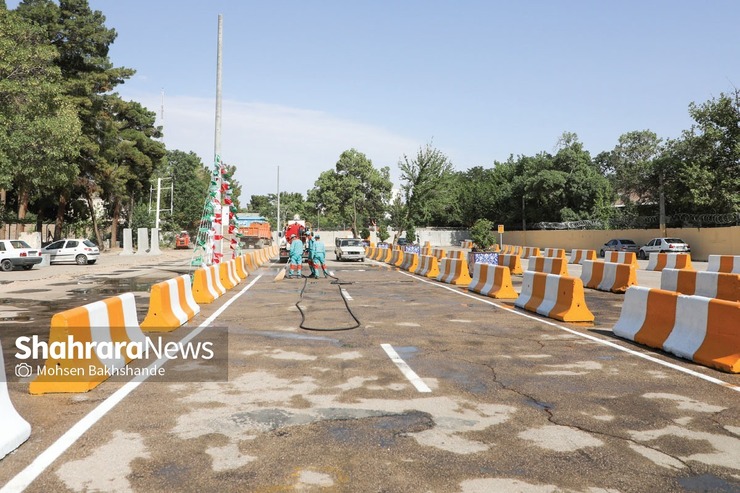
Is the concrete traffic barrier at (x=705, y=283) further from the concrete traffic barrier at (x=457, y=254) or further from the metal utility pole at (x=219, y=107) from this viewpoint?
the metal utility pole at (x=219, y=107)

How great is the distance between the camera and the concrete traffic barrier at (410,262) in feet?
93.9

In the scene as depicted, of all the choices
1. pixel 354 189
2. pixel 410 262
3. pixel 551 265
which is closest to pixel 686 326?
pixel 551 265

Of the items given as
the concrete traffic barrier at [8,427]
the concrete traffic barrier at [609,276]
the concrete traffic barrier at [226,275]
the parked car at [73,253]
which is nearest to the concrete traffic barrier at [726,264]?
the concrete traffic barrier at [609,276]

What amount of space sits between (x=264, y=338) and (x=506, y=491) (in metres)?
6.29

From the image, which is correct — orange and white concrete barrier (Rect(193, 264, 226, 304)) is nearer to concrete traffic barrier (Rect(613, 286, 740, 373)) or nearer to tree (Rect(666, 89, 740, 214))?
concrete traffic barrier (Rect(613, 286, 740, 373))

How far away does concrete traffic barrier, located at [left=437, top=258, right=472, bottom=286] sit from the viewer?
21.1m

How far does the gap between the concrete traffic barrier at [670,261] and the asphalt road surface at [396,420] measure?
56.9ft

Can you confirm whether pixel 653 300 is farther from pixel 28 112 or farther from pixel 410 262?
pixel 28 112

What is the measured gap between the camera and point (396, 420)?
5355 millimetres

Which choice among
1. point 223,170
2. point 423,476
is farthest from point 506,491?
point 223,170

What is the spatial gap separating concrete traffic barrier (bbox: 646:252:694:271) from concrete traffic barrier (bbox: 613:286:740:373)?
16.9m

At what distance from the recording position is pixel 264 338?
9688 millimetres
